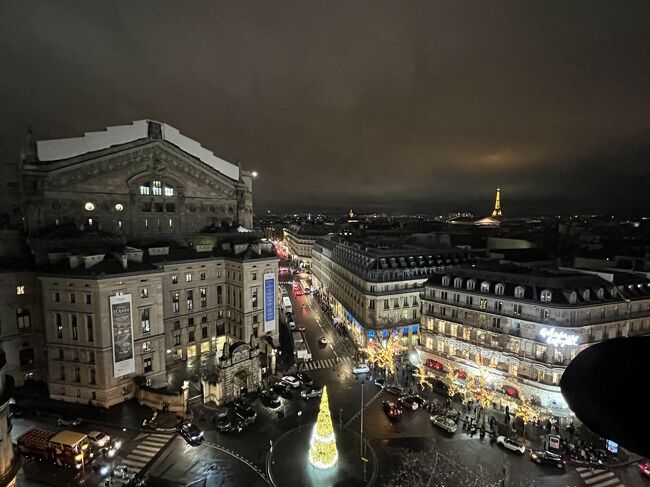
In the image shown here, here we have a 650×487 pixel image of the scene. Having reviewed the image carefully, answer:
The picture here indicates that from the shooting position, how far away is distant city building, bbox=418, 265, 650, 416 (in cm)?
4922

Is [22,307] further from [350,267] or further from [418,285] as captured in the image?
[418,285]

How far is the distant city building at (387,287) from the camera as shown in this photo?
71875 mm

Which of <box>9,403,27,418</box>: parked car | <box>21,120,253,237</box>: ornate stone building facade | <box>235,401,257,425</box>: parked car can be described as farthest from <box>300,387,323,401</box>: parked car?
<box>21,120,253,237</box>: ornate stone building facade

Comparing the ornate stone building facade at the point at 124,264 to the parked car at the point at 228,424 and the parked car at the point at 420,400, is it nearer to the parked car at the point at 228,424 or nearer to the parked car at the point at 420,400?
the parked car at the point at 228,424

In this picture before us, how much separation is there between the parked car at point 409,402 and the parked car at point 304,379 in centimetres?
1504

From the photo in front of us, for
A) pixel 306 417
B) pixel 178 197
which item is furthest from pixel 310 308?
pixel 306 417

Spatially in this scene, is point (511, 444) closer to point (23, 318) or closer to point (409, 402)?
point (409, 402)

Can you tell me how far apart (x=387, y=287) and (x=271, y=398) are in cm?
3229

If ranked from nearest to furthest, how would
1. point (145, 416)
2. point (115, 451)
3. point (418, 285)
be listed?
point (115, 451)
point (145, 416)
point (418, 285)

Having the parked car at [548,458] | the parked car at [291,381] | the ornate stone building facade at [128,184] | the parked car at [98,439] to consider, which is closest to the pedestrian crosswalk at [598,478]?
the parked car at [548,458]

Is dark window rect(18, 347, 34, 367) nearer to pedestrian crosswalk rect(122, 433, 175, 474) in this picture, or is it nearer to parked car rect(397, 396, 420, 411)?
pedestrian crosswalk rect(122, 433, 175, 474)

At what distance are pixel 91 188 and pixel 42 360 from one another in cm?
3071

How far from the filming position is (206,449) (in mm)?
42188

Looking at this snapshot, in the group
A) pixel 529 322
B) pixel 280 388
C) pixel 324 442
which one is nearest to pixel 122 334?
pixel 280 388
